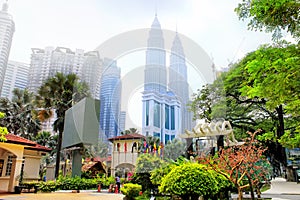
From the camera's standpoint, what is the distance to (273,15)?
6422 mm

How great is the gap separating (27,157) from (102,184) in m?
5.56

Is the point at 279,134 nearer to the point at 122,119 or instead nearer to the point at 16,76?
the point at 122,119

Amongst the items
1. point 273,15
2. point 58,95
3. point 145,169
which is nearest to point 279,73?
point 273,15

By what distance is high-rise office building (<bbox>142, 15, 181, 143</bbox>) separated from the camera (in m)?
9.21

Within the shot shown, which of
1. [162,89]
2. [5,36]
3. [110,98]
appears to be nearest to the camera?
[162,89]

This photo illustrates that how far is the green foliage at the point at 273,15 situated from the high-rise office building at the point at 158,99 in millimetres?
3321

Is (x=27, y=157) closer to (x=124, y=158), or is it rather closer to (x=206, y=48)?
(x=124, y=158)

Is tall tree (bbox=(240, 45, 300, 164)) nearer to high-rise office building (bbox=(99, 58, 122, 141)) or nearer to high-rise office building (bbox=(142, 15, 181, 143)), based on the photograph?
high-rise office building (bbox=(142, 15, 181, 143))

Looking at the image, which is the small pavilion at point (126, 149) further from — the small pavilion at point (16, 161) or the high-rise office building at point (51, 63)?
the high-rise office building at point (51, 63)

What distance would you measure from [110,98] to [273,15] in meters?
6.76

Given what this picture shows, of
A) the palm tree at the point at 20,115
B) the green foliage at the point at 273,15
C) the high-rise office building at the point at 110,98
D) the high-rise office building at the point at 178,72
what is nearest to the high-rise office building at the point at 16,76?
the palm tree at the point at 20,115

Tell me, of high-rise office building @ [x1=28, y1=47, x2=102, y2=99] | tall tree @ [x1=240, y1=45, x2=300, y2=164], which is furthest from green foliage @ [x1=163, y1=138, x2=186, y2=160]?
high-rise office building @ [x1=28, y1=47, x2=102, y2=99]

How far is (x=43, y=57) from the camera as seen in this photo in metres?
45.6

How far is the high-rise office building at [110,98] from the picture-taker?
32.6 ft
